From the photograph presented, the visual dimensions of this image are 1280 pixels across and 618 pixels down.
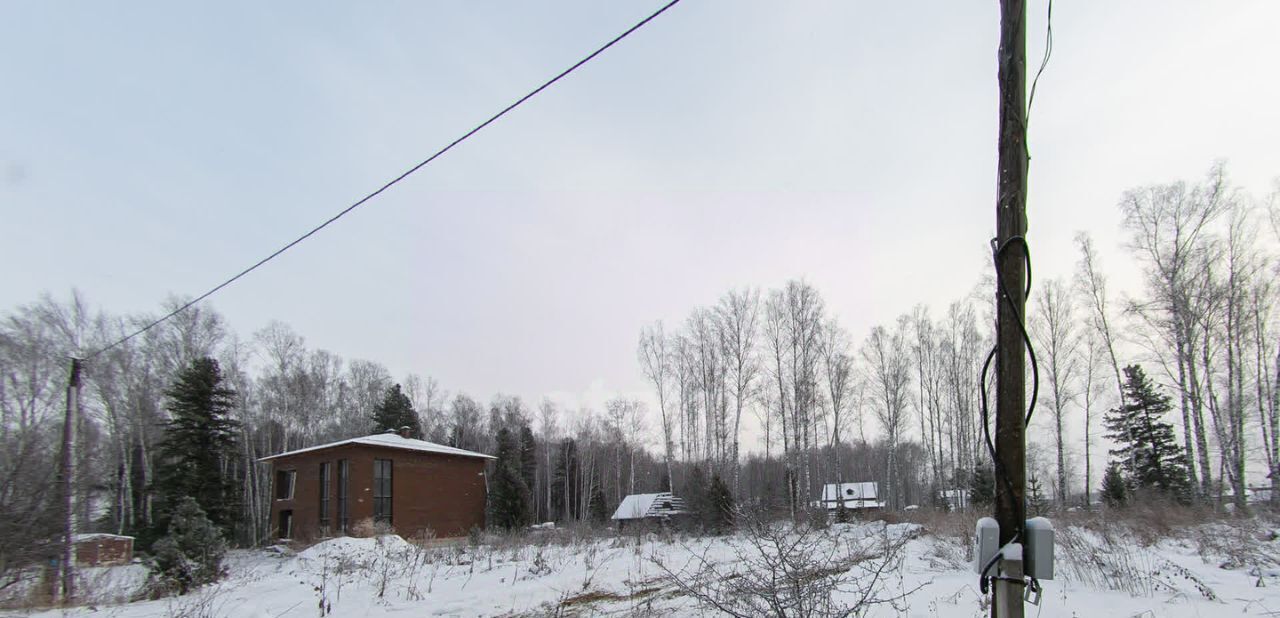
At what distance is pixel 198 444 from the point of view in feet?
104

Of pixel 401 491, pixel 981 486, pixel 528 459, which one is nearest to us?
pixel 981 486

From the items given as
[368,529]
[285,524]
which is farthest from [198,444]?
[368,529]

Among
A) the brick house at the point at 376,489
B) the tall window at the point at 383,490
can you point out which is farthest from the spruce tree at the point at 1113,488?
the tall window at the point at 383,490

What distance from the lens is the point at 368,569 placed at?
13492mm

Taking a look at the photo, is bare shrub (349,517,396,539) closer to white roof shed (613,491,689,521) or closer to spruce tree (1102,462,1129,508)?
white roof shed (613,491,689,521)

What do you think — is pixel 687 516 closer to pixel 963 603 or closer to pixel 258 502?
pixel 963 603

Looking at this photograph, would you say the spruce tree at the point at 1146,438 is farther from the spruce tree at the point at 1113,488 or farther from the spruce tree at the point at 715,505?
the spruce tree at the point at 715,505

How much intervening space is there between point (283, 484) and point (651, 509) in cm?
1862

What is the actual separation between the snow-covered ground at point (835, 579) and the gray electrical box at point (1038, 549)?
1899 mm

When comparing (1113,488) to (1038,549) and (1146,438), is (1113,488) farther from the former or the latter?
(1038,549)

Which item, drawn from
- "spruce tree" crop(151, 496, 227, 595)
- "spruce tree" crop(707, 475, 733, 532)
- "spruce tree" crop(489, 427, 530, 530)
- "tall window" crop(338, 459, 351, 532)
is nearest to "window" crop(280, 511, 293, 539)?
"tall window" crop(338, 459, 351, 532)

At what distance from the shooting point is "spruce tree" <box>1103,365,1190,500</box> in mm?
30953

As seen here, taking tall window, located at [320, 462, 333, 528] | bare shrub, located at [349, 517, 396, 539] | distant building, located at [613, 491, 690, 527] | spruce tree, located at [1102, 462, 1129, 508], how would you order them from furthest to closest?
distant building, located at [613, 491, 690, 527] < tall window, located at [320, 462, 333, 528] < spruce tree, located at [1102, 462, 1129, 508] < bare shrub, located at [349, 517, 396, 539]

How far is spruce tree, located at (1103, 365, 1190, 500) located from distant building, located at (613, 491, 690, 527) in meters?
20.6
